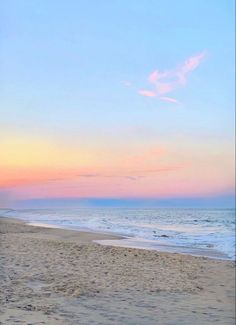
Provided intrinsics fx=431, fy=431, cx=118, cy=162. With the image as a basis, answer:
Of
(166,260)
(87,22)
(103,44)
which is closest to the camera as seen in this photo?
(87,22)

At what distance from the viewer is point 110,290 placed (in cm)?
567

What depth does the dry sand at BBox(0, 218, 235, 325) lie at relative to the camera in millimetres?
4348

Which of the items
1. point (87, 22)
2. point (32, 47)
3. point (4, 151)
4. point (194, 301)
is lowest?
point (194, 301)

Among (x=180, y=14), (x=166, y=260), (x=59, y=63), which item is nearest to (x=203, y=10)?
(x=180, y=14)

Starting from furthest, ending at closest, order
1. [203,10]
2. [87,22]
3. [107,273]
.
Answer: [107,273], [87,22], [203,10]

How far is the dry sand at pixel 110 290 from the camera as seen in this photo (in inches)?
171

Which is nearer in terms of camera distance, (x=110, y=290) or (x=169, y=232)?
(x=110, y=290)

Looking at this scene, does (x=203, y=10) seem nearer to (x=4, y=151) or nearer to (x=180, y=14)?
(x=180, y=14)

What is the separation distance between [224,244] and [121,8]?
12.4m

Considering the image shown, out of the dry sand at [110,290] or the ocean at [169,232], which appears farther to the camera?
the ocean at [169,232]

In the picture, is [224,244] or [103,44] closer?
[103,44]

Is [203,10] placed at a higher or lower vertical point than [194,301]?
higher

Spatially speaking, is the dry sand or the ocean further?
the ocean

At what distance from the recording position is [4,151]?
221 centimetres
